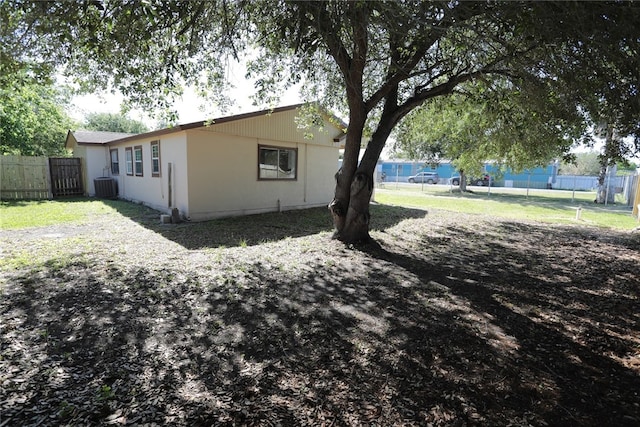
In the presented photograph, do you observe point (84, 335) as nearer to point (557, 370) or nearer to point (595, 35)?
point (557, 370)

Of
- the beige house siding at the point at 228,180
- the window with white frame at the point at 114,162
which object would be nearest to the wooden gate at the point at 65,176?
the window with white frame at the point at 114,162

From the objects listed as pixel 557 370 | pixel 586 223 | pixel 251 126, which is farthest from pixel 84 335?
A: pixel 586 223

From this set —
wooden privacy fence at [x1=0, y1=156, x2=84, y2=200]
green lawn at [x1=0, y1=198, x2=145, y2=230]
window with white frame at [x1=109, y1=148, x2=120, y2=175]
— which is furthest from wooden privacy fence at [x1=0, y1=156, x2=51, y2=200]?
window with white frame at [x1=109, y1=148, x2=120, y2=175]

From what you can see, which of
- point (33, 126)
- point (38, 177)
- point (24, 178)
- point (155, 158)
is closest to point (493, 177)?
point (155, 158)

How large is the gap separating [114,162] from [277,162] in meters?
8.42

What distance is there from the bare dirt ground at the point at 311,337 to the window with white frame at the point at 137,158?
6516 millimetres

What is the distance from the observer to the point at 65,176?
1514 centimetres

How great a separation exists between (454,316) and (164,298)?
3286mm

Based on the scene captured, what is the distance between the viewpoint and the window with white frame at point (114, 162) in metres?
14.7

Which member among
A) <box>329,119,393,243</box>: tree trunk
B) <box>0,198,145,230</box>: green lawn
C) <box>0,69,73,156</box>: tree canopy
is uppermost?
<box>0,69,73,156</box>: tree canopy

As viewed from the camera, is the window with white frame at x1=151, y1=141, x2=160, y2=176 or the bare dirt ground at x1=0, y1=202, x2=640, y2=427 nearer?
the bare dirt ground at x1=0, y1=202, x2=640, y2=427

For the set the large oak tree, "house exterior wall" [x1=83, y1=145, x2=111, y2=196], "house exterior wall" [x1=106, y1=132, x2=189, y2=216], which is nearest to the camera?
the large oak tree

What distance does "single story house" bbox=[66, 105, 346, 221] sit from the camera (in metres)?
9.50

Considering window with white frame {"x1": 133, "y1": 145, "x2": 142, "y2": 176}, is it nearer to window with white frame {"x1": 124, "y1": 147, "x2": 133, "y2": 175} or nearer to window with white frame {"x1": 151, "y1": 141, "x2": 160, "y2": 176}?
window with white frame {"x1": 124, "y1": 147, "x2": 133, "y2": 175}
